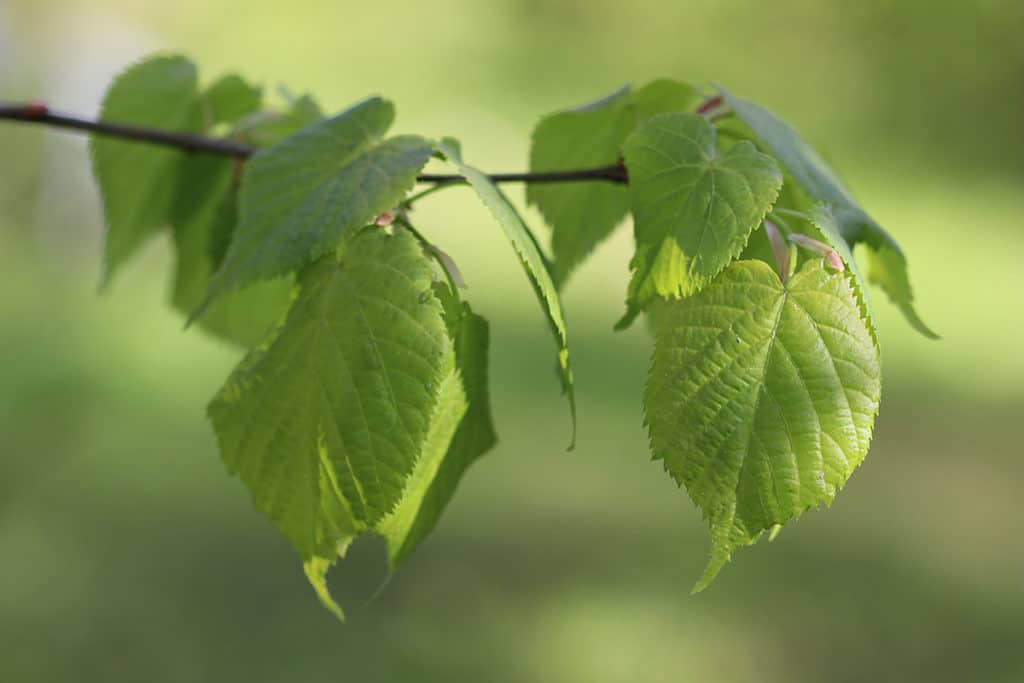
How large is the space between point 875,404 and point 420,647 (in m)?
1.80

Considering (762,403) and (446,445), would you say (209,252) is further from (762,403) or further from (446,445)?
(762,403)

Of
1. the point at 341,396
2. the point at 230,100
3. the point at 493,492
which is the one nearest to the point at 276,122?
the point at 230,100

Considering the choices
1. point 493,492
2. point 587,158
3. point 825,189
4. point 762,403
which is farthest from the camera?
point 493,492

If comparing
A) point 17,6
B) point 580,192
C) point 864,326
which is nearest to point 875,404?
point 864,326

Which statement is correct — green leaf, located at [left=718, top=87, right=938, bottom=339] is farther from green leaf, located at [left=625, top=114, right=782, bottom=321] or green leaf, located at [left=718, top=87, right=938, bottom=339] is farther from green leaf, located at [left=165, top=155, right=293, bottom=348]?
green leaf, located at [left=165, top=155, right=293, bottom=348]

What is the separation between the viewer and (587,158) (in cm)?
80

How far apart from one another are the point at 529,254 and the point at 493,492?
7.69 ft

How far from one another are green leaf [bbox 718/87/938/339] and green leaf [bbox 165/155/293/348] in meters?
0.40

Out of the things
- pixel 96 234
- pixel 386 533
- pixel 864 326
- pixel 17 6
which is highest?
pixel 864 326

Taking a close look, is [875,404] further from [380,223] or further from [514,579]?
[514,579]

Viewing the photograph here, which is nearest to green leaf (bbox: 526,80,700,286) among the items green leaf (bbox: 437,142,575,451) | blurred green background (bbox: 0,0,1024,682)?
green leaf (bbox: 437,142,575,451)

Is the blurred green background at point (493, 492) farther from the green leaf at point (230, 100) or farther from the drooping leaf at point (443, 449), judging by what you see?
the green leaf at point (230, 100)

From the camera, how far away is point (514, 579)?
246cm

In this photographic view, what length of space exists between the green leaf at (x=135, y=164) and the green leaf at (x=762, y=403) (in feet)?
1.76
